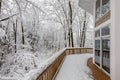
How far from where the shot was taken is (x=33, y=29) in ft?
79.9

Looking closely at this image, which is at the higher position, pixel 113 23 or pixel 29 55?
pixel 113 23

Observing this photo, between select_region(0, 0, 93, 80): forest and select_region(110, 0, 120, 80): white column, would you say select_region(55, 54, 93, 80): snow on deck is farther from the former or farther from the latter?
select_region(110, 0, 120, 80): white column

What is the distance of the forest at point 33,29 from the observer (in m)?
12.7

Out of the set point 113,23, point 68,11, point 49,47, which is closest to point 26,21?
point 68,11

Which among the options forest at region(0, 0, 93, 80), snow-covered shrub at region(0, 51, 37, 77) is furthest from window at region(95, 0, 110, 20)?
snow-covered shrub at region(0, 51, 37, 77)

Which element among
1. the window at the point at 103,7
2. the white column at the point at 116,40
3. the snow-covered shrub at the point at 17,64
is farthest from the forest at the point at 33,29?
the white column at the point at 116,40

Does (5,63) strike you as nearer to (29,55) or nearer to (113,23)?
(29,55)

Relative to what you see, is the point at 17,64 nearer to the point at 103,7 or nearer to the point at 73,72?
the point at 73,72

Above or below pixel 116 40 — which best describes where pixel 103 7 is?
above

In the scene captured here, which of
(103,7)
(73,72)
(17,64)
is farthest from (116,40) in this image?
(17,64)

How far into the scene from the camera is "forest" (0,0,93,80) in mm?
12655

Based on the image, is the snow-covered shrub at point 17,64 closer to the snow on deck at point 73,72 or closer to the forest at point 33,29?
the forest at point 33,29

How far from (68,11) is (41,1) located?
12.3ft

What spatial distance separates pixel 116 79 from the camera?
6.21 meters
